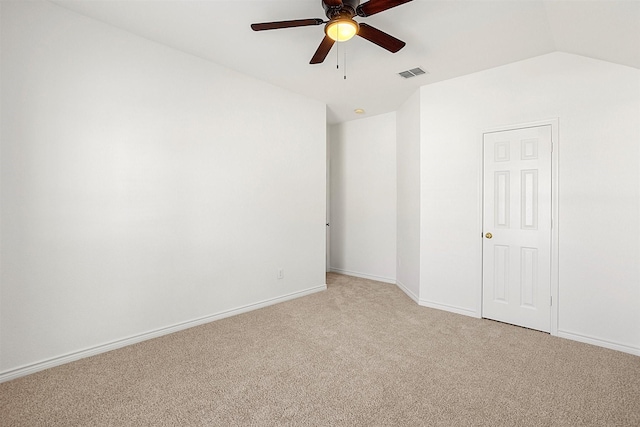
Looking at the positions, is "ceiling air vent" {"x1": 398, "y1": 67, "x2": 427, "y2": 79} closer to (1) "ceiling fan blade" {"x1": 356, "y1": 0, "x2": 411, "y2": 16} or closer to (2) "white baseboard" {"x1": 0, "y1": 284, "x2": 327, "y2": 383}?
(1) "ceiling fan blade" {"x1": 356, "y1": 0, "x2": 411, "y2": 16}

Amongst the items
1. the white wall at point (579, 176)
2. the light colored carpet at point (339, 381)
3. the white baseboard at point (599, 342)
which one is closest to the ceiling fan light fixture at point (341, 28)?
the white wall at point (579, 176)

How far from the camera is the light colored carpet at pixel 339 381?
183cm

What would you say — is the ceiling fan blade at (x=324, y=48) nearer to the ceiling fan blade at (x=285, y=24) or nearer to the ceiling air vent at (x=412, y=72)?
the ceiling fan blade at (x=285, y=24)

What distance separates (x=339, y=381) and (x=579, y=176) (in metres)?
2.73

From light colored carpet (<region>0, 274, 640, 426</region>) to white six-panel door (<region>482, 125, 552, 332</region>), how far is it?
0.28 meters

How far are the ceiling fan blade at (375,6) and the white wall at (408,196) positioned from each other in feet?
6.92

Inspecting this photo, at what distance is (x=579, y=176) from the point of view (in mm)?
2834

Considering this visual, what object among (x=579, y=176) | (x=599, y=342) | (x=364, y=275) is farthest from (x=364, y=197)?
(x=599, y=342)

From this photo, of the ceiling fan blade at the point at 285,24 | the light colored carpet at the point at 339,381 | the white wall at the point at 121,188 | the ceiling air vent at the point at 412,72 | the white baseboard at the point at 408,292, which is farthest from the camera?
the white baseboard at the point at 408,292

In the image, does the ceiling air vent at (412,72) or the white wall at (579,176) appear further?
the ceiling air vent at (412,72)

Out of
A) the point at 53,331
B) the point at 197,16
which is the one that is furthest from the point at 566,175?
the point at 53,331

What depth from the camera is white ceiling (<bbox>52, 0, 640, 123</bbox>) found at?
2244 mm

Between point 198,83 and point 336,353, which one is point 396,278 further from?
point 198,83

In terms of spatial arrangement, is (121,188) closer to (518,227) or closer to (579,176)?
(518,227)
